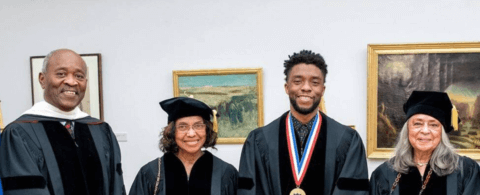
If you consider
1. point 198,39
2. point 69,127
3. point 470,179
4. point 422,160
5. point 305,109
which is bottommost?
point 470,179

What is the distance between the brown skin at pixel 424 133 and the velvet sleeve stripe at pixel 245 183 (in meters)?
1.17

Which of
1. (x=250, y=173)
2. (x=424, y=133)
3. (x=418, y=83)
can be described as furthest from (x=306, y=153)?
(x=418, y=83)

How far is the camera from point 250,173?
3008 mm

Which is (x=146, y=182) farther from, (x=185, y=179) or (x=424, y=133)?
(x=424, y=133)

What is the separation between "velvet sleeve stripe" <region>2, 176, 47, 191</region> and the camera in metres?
2.51

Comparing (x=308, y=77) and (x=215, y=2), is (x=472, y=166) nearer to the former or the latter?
(x=308, y=77)

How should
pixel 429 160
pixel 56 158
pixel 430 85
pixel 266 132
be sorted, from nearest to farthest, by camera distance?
pixel 56 158 < pixel 429 160 < pixel 266 132 < pixel 430 85

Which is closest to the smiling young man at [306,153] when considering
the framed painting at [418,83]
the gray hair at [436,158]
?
the gray hair at [436,158]

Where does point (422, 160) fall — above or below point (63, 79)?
below

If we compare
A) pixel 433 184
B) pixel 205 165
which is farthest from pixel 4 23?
pixel 433 184

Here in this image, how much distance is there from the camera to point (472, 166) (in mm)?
2859

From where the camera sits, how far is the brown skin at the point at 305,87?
9.49 feet

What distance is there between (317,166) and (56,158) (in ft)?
5.87

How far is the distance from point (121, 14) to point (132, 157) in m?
1.82
